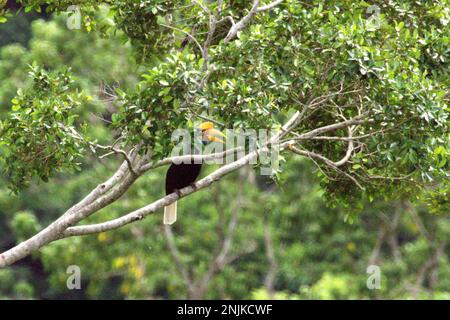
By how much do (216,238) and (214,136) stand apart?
23.1 ft

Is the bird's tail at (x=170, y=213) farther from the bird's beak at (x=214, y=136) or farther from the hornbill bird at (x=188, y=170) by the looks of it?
the bird's beak at (x=214, y=136)

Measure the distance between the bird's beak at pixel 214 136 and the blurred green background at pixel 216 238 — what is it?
15.5 feet

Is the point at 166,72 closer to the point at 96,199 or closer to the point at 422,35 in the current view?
the point at 96,199

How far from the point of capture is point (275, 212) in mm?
14906

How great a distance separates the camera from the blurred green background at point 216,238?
12.9 meters

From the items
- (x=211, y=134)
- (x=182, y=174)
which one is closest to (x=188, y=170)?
(x=182, y=174)

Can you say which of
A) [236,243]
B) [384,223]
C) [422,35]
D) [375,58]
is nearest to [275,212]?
[236,243]

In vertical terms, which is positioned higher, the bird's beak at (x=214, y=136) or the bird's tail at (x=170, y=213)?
the bird's beak at (x=214, y=136)

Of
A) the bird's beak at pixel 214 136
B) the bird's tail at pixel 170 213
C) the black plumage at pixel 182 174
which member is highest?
the bird's beak at pixel 214 136

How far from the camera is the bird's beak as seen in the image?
780cm

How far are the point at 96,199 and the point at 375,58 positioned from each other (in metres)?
2.52

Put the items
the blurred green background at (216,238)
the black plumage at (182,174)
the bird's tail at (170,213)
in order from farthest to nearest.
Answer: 1. the blurred green background at (216,238)
2. the bird's tail at (170,213)
3. the black plumage at (182,174)

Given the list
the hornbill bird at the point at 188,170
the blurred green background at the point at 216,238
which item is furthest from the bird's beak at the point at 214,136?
the blurred green background at the point at 216,238

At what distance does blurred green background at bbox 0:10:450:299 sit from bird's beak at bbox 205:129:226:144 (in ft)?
15.5
